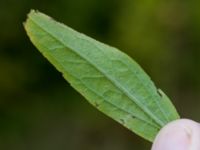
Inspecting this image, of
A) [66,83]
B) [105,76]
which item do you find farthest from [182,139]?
[66,83]

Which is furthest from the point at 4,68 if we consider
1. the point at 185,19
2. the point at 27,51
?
the point at 185,19

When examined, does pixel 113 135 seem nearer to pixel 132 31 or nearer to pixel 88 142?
pixel 88 142

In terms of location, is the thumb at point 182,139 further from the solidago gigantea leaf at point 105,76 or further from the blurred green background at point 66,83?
the blurred green background at point 66,83

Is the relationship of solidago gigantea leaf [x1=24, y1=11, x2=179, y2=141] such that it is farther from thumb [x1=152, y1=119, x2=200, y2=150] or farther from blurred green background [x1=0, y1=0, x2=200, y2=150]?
blurred green background [x1=0, y1=0, x2=200, y2=150]

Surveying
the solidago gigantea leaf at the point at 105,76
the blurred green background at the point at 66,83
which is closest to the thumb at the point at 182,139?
the solidago gigantea leaf at the point at 105,76

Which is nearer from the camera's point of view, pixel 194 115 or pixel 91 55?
pixel 91 55
